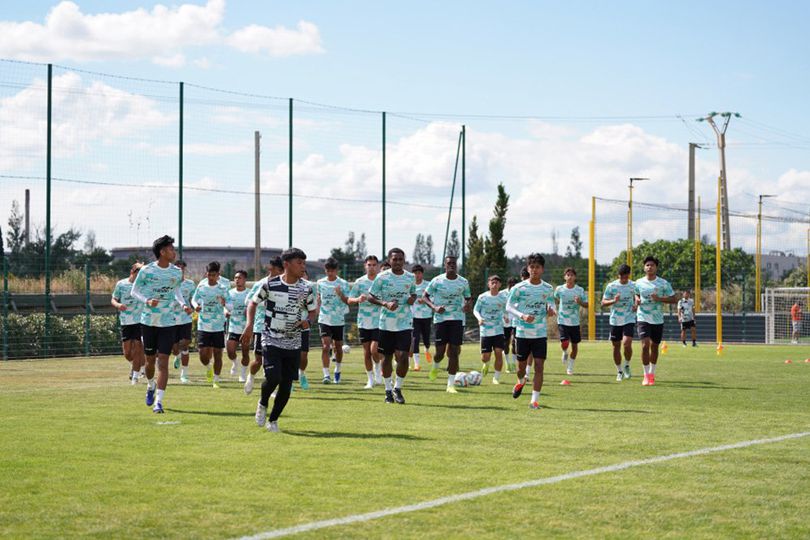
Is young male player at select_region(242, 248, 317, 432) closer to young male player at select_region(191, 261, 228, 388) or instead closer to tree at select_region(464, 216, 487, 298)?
young male player at select_region(191, 261, 228, 388)

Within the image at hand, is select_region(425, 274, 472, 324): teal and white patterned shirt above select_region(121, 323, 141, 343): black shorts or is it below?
above

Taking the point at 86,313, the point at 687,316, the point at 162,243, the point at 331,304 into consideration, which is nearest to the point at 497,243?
the point at 687,316

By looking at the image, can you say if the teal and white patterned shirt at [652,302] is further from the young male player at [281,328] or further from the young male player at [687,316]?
the young male player at [687,316]

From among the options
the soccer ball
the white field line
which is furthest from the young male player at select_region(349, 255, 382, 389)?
the white field line

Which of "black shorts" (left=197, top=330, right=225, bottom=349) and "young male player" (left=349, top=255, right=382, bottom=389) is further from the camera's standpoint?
"black shorts" (left=197, top=330, right=225, bottom=349)

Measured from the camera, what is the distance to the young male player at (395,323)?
16703 mm

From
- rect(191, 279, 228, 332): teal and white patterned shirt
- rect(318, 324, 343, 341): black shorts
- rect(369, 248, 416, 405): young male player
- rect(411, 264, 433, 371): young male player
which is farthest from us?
rect(411, 264, 433, 371): young male player

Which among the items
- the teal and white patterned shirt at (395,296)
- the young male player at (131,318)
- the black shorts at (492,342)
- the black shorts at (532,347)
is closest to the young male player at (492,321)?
the black shorts at (492,342)

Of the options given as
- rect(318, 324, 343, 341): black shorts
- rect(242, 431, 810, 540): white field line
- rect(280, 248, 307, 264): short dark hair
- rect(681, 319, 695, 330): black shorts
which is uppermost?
rect(280, 248, 307, 264): short dark hair

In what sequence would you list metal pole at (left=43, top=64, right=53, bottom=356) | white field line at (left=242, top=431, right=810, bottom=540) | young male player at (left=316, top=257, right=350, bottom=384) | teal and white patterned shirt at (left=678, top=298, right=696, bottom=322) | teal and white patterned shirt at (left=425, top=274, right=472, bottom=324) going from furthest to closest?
teal and white patterned shirt at (left=678, top=298, right=696, bottom=322) < metal pole at (left=43, top=64, right=53, bottom=356) < young male player at (left=316, top=257, right=350, bottom=384) < teal and white patterned shirt at (left=425, top=274, right=472, bottom=324) < white field line at (left=242, top=431, right=810, bottom=540)

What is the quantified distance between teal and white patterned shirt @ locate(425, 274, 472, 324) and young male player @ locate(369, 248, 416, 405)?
98.5 inches

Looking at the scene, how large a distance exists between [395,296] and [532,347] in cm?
241

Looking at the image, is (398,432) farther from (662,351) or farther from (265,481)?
(662,351)

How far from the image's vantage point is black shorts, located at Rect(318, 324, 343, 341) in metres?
21.3
